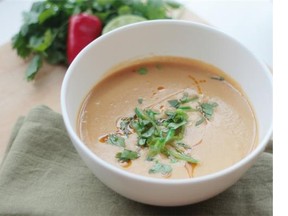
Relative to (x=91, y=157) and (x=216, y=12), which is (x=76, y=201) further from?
(x=216, y=12)

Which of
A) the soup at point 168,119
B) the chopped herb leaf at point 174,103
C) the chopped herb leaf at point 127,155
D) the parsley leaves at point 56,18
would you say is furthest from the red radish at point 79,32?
the chopped herb leaf at point 127,155

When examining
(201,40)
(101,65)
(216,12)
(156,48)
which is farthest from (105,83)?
(216,12)

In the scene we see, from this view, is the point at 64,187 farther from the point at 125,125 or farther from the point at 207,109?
the point at 207,109

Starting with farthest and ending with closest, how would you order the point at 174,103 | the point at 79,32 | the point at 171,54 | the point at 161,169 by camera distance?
the point at 79,32, the point at 171,54, the point at 174,103, the point at 161,169

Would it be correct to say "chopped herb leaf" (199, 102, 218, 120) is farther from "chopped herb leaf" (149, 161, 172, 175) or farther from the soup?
"chopped herb leaf" (149, 161, 172, 175)

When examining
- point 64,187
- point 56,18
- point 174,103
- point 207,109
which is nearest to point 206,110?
point 207,109

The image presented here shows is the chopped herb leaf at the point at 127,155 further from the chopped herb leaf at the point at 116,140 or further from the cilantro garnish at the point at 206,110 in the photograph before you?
the cilantro garnish at the point at 206,110
